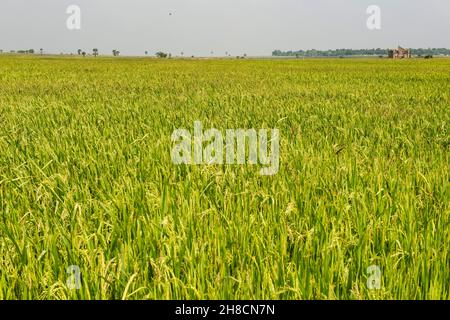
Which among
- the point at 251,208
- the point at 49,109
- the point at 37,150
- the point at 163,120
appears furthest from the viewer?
the point at 49,109

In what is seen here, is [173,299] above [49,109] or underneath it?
underneath

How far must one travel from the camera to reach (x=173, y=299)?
169 centimetres

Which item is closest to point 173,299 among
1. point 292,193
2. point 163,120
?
point 292,193

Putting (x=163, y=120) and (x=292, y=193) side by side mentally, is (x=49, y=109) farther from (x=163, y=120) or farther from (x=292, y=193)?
(x=292, y=193)

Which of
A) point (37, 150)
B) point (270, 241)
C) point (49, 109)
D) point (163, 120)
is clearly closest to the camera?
point (270, 241)
